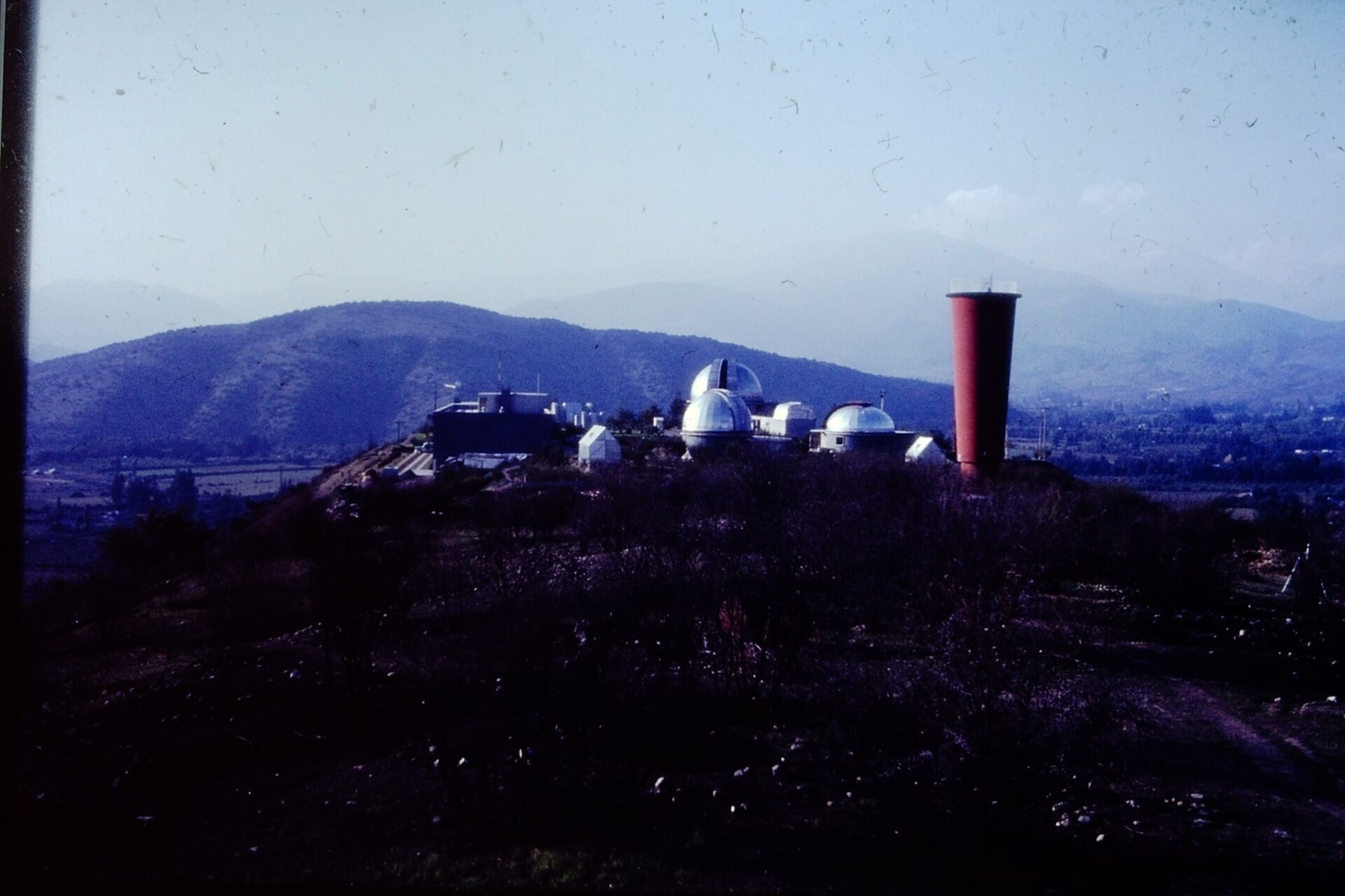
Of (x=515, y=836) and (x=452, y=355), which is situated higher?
(x=452, y=355)

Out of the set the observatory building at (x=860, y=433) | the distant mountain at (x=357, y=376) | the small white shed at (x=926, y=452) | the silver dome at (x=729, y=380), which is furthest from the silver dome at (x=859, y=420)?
the distant mountain at (x=357, y=376)

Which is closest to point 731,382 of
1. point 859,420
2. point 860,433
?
point 859,420

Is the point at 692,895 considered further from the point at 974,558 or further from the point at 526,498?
the point at 526,498

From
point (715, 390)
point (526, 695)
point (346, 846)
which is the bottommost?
point (346, 846)

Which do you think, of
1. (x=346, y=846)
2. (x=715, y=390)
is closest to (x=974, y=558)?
(x=346, y=846)

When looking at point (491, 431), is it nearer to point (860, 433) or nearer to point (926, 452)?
point (860, 433)

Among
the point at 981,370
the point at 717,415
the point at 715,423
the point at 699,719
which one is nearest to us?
the point at 699,719
